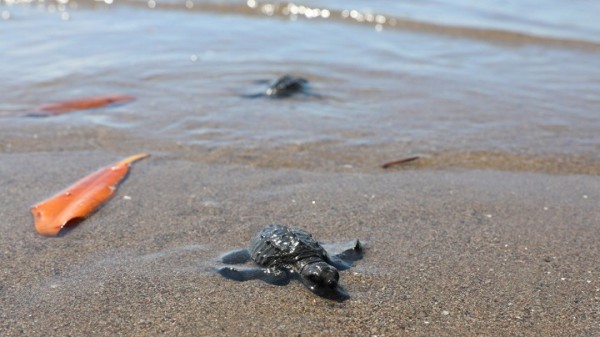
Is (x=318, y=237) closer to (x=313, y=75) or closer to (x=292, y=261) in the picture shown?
(x=292, y=261)

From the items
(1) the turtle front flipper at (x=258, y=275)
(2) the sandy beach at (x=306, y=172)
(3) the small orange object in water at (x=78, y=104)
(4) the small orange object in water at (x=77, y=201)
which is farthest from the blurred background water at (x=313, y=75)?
(1) the turtle front flipper at (x=258, y=275)

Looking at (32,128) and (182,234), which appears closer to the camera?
(182,234)

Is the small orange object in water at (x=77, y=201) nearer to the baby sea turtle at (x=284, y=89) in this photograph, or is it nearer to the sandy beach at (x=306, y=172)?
the sandy beach at (x=306, y=172)

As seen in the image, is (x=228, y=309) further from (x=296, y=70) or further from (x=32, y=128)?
(x=296, y=70)

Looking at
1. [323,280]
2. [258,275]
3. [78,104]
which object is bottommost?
[258,275]

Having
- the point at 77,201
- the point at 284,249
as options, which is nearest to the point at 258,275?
the point at 284,249

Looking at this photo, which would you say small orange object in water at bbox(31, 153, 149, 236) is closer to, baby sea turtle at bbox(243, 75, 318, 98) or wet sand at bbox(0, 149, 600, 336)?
wet sand at bbox(0, 149, 600, 336)

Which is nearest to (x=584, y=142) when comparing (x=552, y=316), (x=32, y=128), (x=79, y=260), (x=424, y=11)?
(x=552, y=316)
